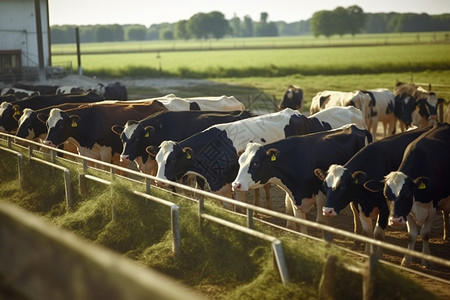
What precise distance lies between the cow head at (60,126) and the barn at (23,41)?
21768 millimetres

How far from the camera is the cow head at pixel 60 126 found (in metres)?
13.8

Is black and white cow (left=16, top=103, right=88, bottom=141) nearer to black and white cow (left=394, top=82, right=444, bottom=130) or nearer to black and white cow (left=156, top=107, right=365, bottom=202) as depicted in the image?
black and white cow (left=156, top=107, right=365, bottom=202)

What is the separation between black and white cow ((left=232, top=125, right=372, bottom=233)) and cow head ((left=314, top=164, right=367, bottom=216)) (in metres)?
0.93

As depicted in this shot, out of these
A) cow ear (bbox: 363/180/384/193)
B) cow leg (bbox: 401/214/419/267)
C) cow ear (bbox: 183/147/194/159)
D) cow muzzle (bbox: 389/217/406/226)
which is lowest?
cow leg (bbox: 401/214/419/267)

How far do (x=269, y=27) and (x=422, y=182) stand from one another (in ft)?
625

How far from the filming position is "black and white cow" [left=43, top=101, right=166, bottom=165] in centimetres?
1384

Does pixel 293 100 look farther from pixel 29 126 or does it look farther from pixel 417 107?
pixel 29 126

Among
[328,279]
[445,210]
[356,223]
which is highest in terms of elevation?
[328,279]

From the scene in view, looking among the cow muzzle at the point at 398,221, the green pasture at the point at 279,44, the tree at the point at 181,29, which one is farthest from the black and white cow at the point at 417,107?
the tree at the point at 181,29

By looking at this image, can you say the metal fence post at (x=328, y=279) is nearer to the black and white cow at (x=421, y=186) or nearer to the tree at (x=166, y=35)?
the black and white cow at (x=421, y=186)

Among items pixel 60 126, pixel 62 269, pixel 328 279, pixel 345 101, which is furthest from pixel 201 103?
pixel 62 269

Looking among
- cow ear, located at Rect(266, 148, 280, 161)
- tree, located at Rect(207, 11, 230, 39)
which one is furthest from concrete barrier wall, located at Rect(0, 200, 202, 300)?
tree, located at Rect(207, 11, 230, 39)

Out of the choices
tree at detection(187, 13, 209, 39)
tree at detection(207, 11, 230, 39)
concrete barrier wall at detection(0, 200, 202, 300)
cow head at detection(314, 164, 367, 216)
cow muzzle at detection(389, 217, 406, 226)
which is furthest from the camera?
tree at detection(187, 13, 209, 39)

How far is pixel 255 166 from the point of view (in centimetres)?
980
